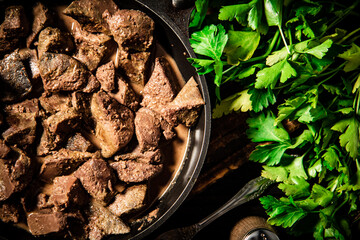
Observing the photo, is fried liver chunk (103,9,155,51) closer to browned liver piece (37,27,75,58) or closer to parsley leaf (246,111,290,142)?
browned liver piece (37,27,75,58)

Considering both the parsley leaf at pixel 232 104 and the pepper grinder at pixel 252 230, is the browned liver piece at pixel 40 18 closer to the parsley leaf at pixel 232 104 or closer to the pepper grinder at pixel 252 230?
the parsley leaf at pixel 232 104

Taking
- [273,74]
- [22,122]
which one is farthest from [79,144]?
[273,74]

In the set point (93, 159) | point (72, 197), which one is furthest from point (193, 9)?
point (72, 197)

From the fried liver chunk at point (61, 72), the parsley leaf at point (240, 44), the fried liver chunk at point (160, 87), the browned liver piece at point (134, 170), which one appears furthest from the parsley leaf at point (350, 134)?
the fried liver chunk at point (61, 72)

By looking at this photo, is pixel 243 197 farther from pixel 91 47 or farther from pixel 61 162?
pixel 91 47

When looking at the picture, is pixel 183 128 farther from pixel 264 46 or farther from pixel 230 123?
pixel 264 46

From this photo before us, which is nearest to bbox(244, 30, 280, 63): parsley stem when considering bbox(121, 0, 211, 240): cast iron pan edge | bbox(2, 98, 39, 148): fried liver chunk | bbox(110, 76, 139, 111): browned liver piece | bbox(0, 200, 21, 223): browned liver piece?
bbox(121, 0, 211, 240): cast iron pan edge
